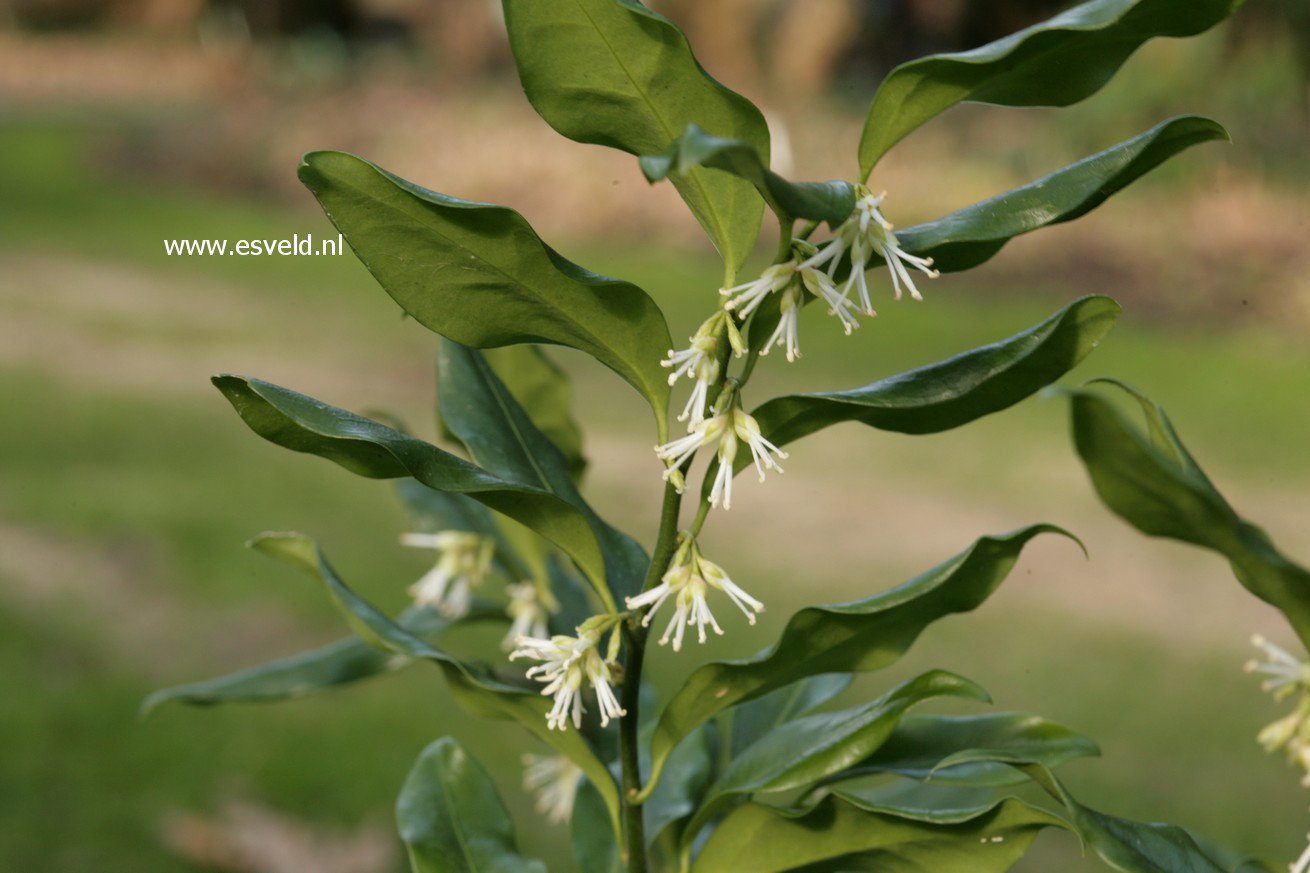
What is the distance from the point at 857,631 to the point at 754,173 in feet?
0.68

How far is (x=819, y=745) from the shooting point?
55 cm

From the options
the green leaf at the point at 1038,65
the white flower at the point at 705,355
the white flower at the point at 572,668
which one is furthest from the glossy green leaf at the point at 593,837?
the green leaf at the point at 1038,65

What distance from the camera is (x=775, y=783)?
21.7 inches

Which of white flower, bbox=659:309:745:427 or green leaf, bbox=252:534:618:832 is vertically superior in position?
white flower, bbox=659:309:745:427

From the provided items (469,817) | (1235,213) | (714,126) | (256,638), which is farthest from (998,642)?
(1235,213)

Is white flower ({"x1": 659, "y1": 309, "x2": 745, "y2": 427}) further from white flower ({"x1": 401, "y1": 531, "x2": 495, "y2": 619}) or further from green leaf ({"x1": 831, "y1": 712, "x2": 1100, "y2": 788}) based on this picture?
white flower ({"x1": 401, "y1": 531, "x2": 495, "y2": 619})

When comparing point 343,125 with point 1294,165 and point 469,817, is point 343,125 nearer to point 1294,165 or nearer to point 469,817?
point 1294,165

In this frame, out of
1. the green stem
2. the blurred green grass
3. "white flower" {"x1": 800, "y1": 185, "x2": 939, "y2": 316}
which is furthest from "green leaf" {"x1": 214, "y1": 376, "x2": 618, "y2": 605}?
the blurred green grass

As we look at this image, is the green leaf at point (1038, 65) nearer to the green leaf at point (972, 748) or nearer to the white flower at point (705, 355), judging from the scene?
the white flower at point (705, 355)

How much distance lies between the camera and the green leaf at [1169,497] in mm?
497

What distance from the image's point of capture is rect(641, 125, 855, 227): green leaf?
0.38m

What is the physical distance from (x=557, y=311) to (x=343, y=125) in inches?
221

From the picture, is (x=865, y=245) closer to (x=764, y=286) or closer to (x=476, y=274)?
(x=764, y=286)

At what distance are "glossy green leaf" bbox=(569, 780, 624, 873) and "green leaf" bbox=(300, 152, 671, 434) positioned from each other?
0.22 meters
